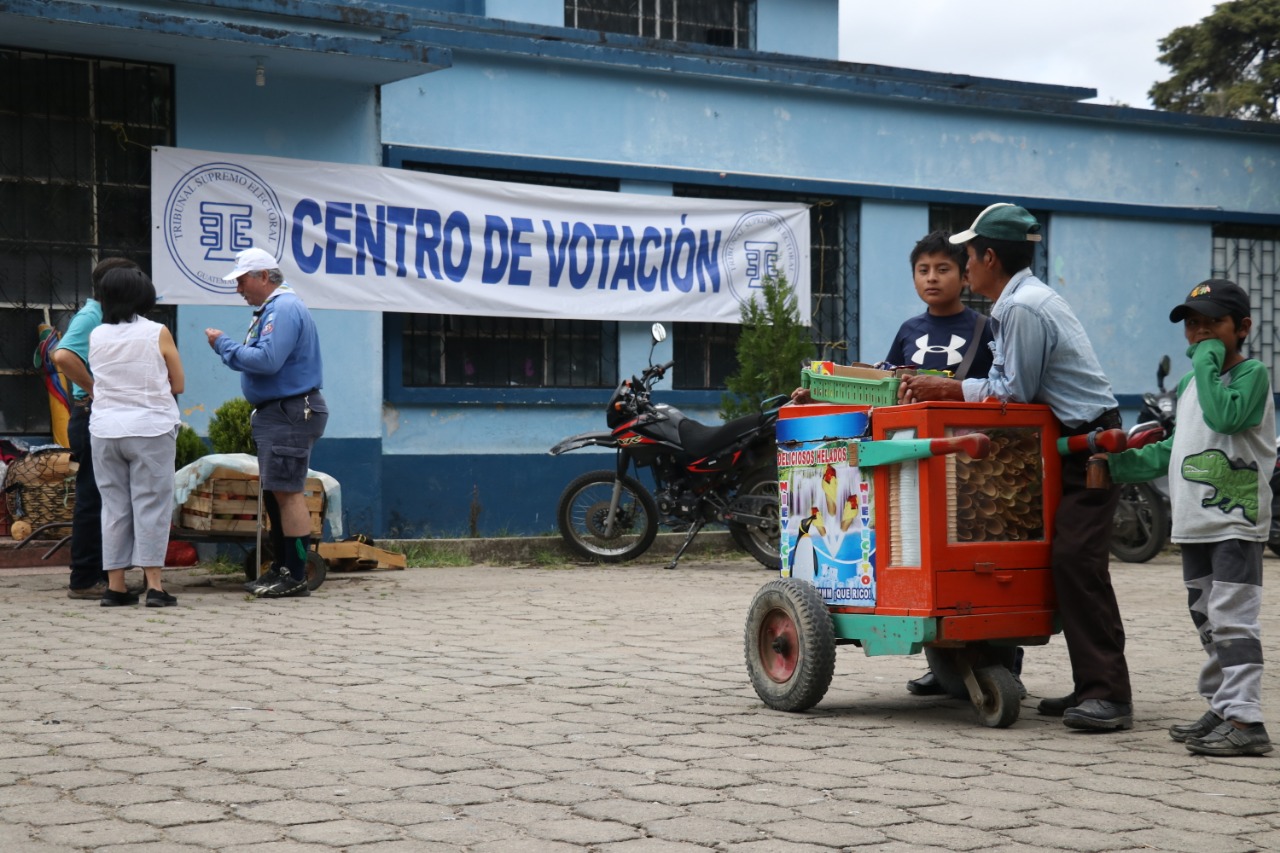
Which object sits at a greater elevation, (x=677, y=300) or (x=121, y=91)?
(x=121, y=91)

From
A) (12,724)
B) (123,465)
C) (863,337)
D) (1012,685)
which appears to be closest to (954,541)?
(1012,685)

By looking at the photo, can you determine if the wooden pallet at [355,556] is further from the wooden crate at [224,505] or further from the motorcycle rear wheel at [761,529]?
the motorcycle rear wheel at [761,529]

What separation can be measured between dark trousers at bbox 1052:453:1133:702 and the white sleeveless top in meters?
5.44

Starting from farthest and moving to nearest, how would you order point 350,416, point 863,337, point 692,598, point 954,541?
1. point 863,337
2. point 350,416
3. point 692,598
4. point 954,541

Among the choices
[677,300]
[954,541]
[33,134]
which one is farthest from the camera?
[677,300]

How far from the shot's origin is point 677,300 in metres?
13.9

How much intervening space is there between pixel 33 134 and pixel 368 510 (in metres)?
3.75

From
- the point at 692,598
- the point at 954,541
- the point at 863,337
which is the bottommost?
the point at 692,598

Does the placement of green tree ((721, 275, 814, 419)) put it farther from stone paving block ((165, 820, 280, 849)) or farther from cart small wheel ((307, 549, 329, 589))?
→ stone paving block ((165, 820, 280, 849))

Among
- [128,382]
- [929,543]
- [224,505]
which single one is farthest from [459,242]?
[929,543]

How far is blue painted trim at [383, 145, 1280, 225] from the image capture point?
13.0 meters

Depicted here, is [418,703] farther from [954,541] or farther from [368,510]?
[368,510]

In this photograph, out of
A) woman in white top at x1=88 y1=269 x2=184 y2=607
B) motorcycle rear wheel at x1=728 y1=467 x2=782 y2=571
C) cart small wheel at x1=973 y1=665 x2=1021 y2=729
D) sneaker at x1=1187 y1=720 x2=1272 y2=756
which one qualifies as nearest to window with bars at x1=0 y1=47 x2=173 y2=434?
woman in white top at x1=88 y1=269 x2=184 y2=607

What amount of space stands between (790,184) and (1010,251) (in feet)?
30.0
